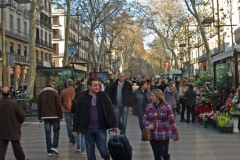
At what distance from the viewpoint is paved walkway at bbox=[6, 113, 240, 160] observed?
8398mm

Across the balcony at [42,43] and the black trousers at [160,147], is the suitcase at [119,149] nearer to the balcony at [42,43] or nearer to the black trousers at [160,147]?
the black trousers at [160,147]

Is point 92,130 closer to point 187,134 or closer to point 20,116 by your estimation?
point 20,116

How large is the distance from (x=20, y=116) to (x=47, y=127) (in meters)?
1.39

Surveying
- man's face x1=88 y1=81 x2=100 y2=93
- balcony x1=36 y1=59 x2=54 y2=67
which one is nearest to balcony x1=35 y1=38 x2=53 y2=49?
balcony x1=36 y1=59 x2=54 y2=67

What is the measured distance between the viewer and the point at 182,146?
9.57m

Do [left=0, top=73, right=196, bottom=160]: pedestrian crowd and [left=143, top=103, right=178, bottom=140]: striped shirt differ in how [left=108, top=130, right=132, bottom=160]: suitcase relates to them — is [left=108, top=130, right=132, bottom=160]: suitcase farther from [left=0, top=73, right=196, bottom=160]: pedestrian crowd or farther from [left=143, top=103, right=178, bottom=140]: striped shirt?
[left=143, top=103, right=178, bottom=140]: striped shirt

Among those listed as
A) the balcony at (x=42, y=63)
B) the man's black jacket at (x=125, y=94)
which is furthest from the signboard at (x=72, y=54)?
the man's black jacket at (x=125, y=94)

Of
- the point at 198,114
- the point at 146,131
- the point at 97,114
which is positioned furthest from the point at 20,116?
the point at 198,114

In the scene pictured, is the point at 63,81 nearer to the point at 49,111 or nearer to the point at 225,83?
the point at 225,83

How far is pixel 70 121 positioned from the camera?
999 cm

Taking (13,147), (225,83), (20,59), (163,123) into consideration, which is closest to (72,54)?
(20,59)

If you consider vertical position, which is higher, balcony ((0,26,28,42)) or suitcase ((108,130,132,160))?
balcony ((0,26,28,42))

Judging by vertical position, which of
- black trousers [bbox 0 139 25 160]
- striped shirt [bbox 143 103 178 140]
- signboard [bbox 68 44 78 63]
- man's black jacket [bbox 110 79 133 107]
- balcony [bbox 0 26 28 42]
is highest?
balcony [bbox 0 26 28 42]

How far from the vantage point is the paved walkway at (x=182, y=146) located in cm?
840
